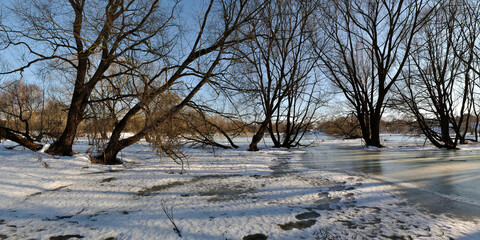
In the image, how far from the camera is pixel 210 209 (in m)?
3.46

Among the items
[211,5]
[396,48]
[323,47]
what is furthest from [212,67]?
[396,48]

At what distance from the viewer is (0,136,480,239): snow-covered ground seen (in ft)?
8.71

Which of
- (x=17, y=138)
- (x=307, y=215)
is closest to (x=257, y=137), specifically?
(x=17, y=138)

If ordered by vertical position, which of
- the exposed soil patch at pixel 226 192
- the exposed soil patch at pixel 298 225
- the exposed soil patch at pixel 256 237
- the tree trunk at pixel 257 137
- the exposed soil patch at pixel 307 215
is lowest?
the exposed soil patch at pixel 256 237

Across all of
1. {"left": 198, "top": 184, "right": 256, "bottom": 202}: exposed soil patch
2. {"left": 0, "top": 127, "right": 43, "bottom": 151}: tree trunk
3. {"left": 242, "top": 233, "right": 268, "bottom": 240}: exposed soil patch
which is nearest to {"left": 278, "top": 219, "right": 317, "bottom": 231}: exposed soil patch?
{"left": 242, "top": 233, "right": 268, "bottom": 240}: exposed soil patch

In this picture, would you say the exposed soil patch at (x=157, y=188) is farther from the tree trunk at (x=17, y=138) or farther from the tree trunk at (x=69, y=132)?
the tree trunk at (x=17, y=138)

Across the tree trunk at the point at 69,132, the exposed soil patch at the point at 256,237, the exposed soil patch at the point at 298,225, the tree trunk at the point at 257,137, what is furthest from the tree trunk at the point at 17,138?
the tree trunk at the point at 257,137

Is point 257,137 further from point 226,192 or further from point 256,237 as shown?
point 256,237

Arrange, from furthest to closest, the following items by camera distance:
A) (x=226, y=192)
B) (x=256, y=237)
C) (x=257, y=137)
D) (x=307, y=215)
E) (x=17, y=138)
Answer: (x=257, y=137)
(x=17, y=138)
(x=226, y=192)
(x=307, y=215)
(x=256, y=237)

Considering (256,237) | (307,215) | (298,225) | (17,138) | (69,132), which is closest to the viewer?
(256,237)

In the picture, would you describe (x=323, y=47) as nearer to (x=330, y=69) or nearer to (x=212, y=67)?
(x=330, y=69)

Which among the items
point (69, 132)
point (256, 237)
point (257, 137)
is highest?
point (69, 132)

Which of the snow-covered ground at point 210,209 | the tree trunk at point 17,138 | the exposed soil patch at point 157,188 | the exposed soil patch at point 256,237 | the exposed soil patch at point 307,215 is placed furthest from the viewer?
the tree trunk at point 17,138

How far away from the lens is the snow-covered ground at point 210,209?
8.71ft
